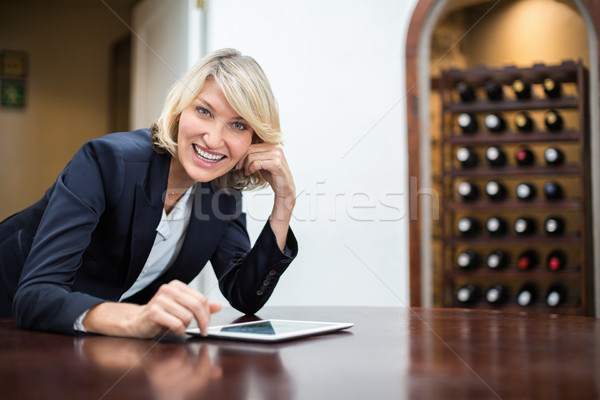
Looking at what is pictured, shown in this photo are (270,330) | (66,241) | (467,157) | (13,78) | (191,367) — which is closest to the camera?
(191,367)

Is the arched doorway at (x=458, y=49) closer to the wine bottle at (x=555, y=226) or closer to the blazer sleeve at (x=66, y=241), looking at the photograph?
the wine bottle at (x=555, y=226)

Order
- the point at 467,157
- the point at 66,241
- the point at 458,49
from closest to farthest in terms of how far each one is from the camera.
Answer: the point at 66,241 → the point at 467,157 → the point at 458,49

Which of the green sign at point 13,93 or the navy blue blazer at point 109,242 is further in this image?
the green sign at point 13,93

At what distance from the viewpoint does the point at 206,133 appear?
4.77 ft

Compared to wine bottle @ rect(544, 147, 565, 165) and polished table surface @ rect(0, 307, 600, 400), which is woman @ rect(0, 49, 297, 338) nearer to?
polished table surface @ rect(0, 307, 600, 400)

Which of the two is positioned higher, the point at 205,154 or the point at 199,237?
the point at 205,154

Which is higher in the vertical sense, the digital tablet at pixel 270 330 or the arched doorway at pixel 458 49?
the arched doorway at pixel 458 49

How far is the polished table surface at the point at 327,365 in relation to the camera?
594 mm

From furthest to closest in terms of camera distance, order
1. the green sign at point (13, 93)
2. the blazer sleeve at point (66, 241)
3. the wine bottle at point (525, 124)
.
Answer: the green sign at point (13, 93), the wine bottle at point (525, 124), the blazer sleeve at point (66, 241)

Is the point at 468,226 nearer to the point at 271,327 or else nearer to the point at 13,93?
the point at 271,327

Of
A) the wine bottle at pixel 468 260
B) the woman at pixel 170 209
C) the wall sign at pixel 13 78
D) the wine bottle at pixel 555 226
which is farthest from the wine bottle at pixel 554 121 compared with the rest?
the wall sign at pixel 13 78

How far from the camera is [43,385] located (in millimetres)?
620

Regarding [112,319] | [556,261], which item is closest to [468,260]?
[556,261]

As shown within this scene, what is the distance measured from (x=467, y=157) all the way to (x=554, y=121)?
1.65 feet
